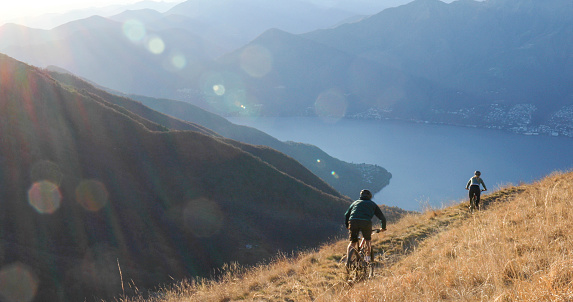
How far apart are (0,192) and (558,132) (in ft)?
810

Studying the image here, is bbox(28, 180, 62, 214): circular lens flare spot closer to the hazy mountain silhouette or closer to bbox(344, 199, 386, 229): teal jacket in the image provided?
bbox(344, 199, 386, 229): teal jacket

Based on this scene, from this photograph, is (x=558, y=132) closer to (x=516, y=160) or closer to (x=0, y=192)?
(x=516, y=160)

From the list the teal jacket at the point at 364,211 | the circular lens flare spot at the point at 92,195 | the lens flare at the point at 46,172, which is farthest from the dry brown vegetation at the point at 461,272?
the lens flare at the point at 46,172

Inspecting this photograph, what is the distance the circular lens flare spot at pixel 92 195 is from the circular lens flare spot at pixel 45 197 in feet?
4.60

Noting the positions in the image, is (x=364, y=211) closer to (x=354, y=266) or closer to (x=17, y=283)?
(x=354, y=266)

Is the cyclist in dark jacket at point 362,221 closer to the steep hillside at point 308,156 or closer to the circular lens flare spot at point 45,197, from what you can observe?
the circular lens flare spot at point 45,197

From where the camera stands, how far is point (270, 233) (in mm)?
30328

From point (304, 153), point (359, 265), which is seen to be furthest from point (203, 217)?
point (304, 153)

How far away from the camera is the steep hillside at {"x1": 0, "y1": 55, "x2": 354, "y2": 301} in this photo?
17.6 meters

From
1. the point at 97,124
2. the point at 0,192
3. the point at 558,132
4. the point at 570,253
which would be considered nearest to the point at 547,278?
the point at 570,253

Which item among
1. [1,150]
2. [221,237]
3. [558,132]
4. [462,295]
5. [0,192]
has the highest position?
[558,132]

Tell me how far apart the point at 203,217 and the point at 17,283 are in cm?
1482

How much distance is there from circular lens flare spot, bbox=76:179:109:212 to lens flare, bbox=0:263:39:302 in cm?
661

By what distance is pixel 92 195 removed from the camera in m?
23.4
